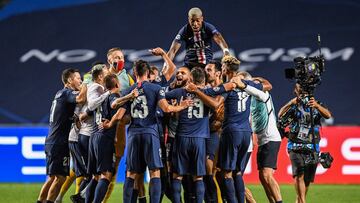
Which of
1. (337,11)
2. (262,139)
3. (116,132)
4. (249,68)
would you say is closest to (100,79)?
(116,132)

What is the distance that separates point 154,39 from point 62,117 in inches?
391

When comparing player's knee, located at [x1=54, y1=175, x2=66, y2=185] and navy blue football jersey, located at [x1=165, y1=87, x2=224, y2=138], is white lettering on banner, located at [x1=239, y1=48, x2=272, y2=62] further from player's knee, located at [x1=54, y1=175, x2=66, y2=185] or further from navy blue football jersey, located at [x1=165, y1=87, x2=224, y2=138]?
navy blue football jersey, located at [x1=165, y1=87, x2=224, y2=138]

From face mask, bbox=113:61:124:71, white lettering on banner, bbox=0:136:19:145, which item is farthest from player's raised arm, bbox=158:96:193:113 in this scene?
white lettering on banner, bbox=0:136:19:145

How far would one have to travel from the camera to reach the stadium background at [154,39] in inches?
840

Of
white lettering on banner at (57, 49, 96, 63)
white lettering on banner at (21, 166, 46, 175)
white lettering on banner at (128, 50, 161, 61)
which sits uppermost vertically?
white lettering on banner at (57, 49, 96, 63)

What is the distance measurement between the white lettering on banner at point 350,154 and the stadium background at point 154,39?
3.28 m

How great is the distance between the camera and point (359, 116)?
2075cm

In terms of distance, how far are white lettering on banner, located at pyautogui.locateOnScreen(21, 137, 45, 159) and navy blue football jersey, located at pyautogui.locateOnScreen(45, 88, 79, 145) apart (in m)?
4.99

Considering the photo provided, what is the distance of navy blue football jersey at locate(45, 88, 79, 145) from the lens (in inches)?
486

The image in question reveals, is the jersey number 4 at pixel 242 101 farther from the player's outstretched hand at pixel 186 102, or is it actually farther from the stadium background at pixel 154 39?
the stadium background at pixel 154 39

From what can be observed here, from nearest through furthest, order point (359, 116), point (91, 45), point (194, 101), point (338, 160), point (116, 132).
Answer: point (194, 101), point (116, 132), point (338, 160), point (359, 116), point (91, 45)

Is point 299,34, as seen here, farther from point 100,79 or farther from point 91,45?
point 100,79

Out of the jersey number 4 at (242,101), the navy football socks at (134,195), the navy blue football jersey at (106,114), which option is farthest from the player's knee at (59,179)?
the jersey number 4 at (242,101)

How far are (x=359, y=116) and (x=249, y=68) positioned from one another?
2.81 m
